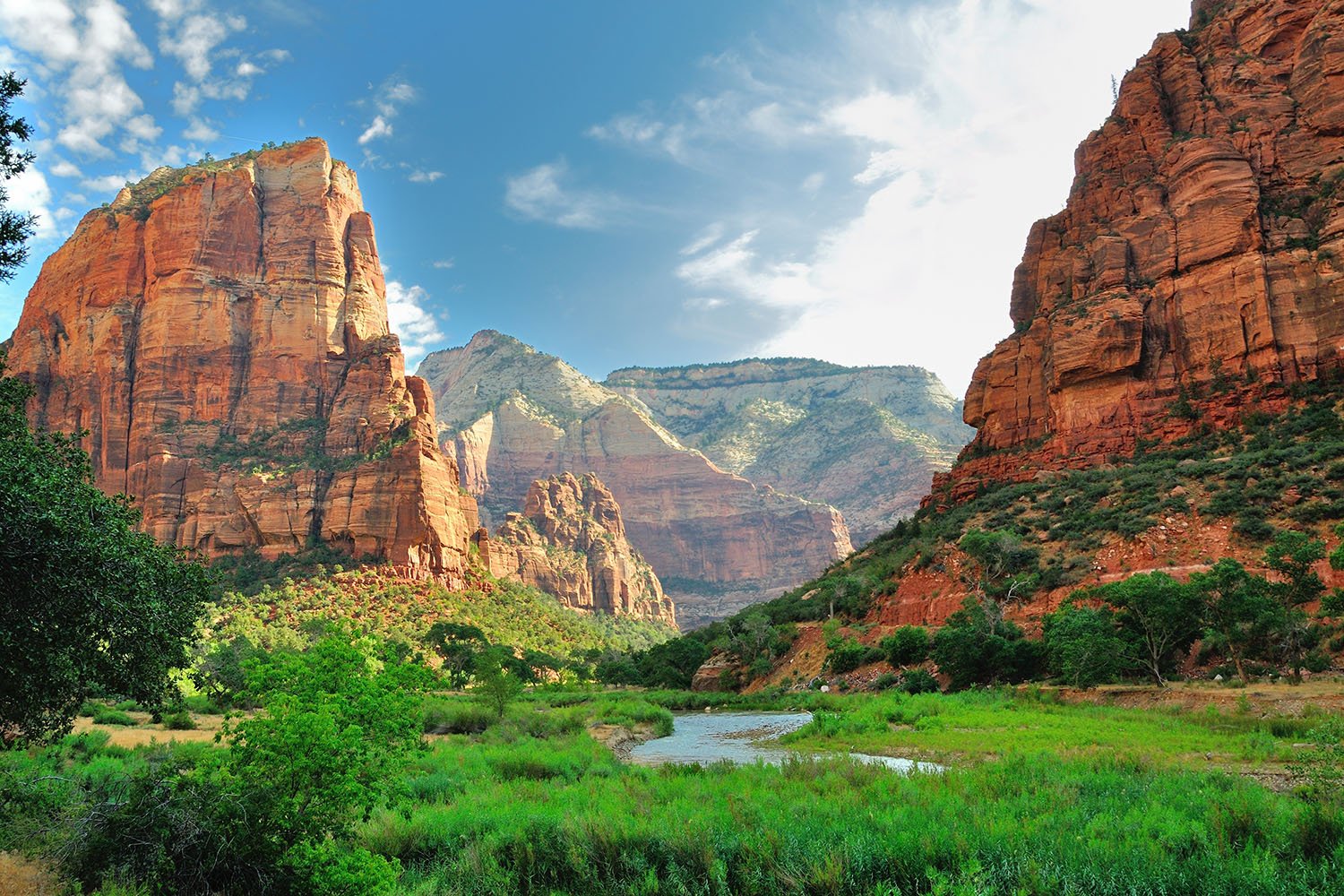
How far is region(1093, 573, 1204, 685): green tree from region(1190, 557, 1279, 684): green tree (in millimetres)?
513

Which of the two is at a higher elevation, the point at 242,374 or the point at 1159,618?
the point at 242,374

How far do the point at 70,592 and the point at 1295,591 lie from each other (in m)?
35.3

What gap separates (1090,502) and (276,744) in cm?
4929

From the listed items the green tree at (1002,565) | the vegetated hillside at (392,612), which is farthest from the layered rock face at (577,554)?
the green tree at (1002,565)

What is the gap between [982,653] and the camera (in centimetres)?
3616

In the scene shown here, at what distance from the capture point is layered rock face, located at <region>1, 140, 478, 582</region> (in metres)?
88.0

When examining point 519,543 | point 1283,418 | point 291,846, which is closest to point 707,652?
point 1283,418

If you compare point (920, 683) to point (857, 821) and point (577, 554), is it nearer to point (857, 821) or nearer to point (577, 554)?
point (857, 821)

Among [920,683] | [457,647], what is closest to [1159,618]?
[920,683]

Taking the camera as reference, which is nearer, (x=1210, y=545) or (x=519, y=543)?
(x=1210, y=545)

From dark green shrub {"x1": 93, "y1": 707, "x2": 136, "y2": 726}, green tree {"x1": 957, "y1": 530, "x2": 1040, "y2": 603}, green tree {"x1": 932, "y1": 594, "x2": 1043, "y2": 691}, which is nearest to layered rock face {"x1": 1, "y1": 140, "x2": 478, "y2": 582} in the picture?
dark green shrub {"x1": 93, "y1": 707, "x2": 136, "y2": 726}

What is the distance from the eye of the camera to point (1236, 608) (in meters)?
26.2

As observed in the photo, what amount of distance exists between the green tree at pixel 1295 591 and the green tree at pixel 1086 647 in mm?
4937

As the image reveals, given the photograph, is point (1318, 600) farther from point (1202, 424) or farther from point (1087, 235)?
point (1087, 235)
